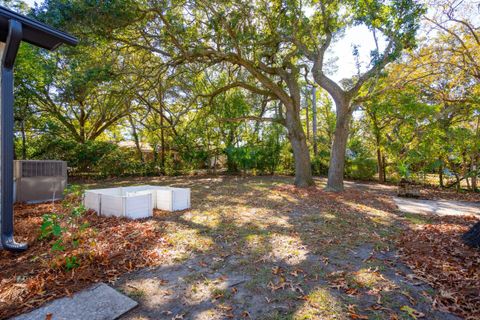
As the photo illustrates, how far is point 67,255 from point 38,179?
4.51m

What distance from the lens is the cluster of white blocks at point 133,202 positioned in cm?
454

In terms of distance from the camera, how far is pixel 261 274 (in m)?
2.64

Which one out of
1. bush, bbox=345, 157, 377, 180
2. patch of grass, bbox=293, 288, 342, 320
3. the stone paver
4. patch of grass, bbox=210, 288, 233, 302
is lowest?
patch of grass, bbox=210, 288, 233, 302

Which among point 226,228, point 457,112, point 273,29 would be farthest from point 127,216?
point 457,112

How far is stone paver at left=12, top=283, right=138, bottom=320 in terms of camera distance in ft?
6.13

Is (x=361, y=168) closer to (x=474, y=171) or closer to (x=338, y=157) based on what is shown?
(x=474, y=171)

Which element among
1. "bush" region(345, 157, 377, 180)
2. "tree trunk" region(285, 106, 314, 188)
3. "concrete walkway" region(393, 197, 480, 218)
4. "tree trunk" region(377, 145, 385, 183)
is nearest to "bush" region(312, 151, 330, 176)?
"bush" region(345, 157, 377, 180)

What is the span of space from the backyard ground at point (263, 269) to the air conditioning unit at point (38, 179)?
123cm

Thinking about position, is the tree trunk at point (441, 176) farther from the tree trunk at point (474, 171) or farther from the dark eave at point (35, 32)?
the dark eave at point (35, 32)

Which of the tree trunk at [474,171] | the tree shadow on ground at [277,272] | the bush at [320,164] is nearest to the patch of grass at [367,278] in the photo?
the tree shadow on ground at [277,272]

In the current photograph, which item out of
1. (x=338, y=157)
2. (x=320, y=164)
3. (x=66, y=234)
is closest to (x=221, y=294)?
(x=66, y=234)

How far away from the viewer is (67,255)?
8.70ft

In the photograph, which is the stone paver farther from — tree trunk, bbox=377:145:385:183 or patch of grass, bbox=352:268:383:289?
tree trunk, bbox=377:145:385:183

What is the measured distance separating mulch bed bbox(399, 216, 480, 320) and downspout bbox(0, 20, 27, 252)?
187 inches
